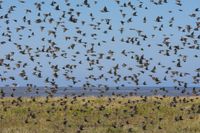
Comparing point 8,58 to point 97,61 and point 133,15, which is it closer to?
point 97,61

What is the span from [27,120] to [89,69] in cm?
406

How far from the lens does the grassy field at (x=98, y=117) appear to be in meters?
27.5

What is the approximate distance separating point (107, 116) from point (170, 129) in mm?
6128

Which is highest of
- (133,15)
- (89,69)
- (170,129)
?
(133,15)

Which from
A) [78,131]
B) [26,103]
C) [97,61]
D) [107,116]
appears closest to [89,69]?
[97,61]

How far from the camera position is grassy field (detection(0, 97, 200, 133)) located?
2752cm

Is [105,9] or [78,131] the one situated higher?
[105,9]

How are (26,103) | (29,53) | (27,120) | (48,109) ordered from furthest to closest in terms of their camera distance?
(26,103)
(48,109)
(29,53)
(27,120)

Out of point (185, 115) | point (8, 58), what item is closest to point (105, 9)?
Answer: point (8, 58)

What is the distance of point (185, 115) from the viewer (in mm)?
33375

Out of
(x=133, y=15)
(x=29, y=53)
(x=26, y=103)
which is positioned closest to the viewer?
(x=133, y=15)

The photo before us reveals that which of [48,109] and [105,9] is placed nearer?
[105,9]

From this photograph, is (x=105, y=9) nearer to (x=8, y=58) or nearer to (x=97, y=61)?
(x=97, y=61)

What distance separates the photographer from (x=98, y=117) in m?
33.5
